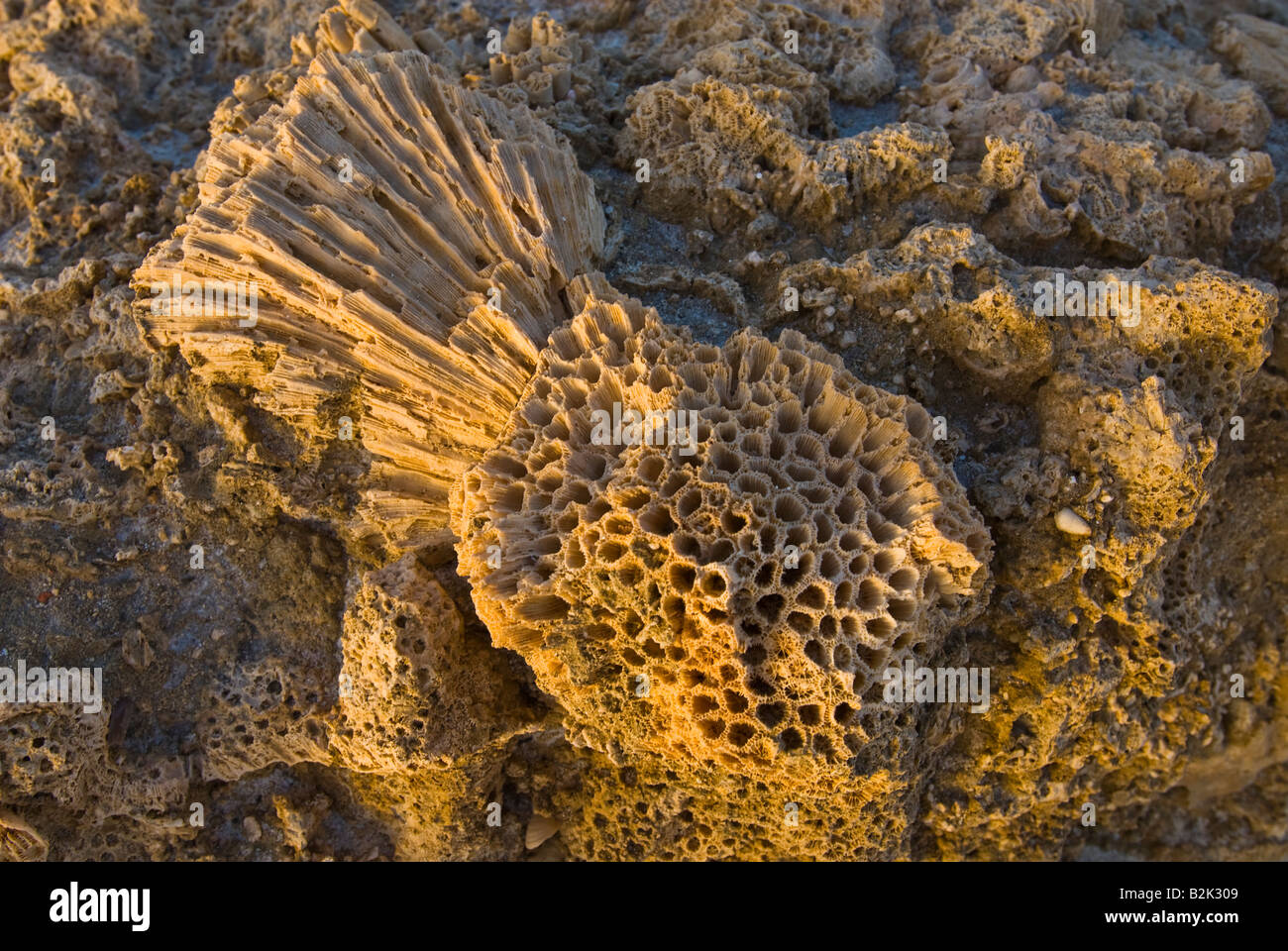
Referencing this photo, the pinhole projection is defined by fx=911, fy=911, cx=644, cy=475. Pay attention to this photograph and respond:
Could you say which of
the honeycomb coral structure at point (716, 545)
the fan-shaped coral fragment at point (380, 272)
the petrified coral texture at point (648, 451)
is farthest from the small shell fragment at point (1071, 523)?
the fan-shaped coral fragment at point (380, 272)

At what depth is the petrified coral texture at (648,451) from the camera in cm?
351

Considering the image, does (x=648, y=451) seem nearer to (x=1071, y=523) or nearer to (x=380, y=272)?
(x=380, y=272)

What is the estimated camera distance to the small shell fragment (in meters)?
3.89

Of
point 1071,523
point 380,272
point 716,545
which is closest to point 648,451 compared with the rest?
point 716,545

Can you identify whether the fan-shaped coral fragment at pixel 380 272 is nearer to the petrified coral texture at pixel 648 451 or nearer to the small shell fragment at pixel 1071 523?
the petrified coral texture at pixel 648 451

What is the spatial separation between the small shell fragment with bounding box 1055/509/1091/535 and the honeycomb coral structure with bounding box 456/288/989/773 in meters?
0.52

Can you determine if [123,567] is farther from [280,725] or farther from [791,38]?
[791,38]

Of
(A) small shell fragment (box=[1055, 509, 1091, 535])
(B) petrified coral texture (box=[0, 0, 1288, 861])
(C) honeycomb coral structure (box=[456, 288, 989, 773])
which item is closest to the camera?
(C) honeycomb coral structure (box=[456, 288, 989, 773])

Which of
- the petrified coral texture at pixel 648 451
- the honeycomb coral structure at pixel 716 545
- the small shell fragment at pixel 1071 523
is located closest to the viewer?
the honeycomb coral structure at pixel 716 545

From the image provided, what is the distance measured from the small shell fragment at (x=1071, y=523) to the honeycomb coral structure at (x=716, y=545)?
522 mm

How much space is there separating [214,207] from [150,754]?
252 centimetres

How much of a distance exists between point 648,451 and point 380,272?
4.93 ft

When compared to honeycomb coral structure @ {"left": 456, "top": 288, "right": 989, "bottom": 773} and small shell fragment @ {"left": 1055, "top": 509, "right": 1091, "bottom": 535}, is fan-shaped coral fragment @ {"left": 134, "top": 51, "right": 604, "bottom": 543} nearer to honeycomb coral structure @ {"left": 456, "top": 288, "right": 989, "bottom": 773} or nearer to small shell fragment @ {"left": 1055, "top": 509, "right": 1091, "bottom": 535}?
honeycomb coral structure @ {"left": 456, "top": 288, "right": 989, "bottom": 773}

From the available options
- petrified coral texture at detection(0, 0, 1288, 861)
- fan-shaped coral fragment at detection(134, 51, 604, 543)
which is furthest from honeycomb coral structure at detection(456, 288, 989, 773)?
fan-shaped coral fragment at detection(134, 51, 604, 543)
